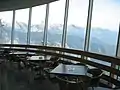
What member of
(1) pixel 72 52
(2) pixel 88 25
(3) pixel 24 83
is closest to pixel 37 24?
(2) pixel 88 25

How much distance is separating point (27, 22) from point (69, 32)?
3.98 m

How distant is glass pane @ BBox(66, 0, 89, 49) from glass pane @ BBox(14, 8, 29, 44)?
13.5ft

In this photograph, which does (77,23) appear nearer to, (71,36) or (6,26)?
(71,36)

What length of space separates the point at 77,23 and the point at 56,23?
1722mm

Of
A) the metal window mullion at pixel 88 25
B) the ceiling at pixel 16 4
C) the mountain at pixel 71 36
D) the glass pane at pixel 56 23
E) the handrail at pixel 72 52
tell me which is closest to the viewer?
the handrail at pixel 72 52

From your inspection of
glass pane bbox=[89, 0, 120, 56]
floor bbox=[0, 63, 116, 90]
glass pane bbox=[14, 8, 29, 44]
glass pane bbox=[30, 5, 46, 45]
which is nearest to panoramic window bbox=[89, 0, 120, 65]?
glass pane bbox=[89, 0, 120, 56]

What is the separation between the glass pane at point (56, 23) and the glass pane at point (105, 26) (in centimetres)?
233

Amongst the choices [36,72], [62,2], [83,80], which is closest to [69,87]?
[83,80]

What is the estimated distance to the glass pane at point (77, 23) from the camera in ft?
27.3

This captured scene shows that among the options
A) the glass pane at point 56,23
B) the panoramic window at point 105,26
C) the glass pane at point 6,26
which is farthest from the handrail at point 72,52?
the glass pane at point 6,26

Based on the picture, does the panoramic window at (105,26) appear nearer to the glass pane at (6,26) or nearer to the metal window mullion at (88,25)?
the metal window mullion at (88,25)

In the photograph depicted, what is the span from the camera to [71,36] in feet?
30.8

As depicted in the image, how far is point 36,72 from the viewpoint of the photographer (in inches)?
294

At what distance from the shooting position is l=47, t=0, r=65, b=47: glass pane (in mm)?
9922
